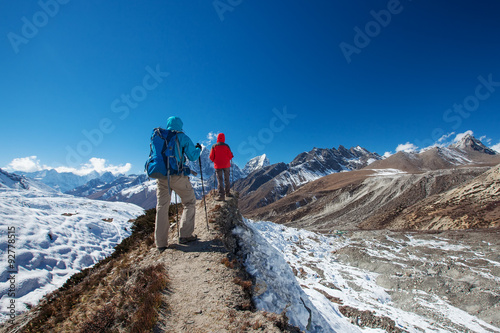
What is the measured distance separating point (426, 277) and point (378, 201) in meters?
49.8

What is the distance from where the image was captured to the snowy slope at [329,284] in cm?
558

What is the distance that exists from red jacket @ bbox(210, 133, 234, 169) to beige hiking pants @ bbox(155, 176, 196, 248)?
3413mm

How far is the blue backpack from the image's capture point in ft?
18.2

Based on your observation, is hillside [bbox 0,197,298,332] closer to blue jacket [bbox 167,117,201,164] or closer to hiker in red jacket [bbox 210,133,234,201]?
blue jacket [bbox 167,117,201,164]

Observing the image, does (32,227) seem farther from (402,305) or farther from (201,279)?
(402,305)

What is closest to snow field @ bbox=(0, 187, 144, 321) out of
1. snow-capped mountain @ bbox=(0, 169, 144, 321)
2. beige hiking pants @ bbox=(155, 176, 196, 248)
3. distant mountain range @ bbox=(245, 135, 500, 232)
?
snow-capped mountain @ bbox=(0, 169, 144, 321)

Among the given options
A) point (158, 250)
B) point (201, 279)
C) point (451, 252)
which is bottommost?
point (451, 252)

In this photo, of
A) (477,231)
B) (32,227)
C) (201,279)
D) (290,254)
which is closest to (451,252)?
(477,231)

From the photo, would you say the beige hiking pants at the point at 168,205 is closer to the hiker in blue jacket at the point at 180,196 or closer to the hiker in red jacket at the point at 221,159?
the hiker in blue jacket at the point at 180,196

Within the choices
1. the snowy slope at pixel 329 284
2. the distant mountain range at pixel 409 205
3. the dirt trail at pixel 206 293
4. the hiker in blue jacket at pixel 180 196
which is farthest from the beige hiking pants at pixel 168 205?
the distant mountain range at pixel 409 205

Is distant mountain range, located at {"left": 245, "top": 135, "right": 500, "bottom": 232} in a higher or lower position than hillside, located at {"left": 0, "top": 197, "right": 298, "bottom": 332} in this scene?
higher

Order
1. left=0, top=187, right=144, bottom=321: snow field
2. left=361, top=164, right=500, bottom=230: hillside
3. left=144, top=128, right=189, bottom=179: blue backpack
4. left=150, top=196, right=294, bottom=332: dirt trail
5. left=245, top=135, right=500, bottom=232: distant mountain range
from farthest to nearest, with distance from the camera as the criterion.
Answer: left=245, top=135, right=500, bottom=232: distant mountain range < left=361, top=164, right=500, bottom=230: hillside < left=0, top=187, right=144, bottom=321: snow field < left=144, top=128, right=189, bottom=179: blue backpack < left=150, top=196, right=294, bottom=332: dirt trail

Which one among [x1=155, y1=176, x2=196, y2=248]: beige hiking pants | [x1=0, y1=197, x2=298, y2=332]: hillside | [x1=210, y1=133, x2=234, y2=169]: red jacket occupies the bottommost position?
[x1=0, y1=197, x2=298, y2=332]: hillside

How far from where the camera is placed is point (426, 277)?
16703 mm
